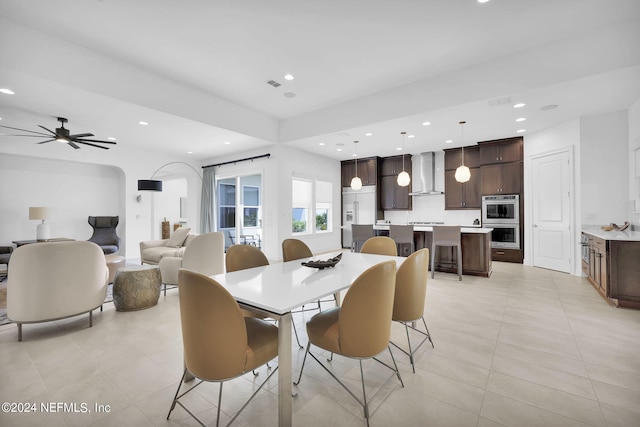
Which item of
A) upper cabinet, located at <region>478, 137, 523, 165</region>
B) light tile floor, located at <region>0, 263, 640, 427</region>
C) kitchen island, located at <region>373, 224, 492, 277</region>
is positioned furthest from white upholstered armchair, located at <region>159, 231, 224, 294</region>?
upper cabinet, located at <region>478, 137, 523, 165</region>

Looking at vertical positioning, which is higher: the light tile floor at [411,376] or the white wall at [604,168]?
the white wall at [604,168]

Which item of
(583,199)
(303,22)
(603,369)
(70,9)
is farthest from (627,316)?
(70,9)

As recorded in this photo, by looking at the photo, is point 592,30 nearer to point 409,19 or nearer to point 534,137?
point 409,19

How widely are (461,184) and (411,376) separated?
6099 millimetres

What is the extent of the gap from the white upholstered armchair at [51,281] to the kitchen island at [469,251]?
4859 mm

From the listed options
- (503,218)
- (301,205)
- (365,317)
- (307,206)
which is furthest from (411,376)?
(307,206)

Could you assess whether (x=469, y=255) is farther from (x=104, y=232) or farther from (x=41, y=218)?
(x=41, y=218)

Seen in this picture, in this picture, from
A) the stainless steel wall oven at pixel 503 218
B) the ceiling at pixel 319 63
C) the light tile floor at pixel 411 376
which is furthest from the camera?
the stainless steel wall oven at pixel 503 218

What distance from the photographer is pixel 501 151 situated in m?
6.27

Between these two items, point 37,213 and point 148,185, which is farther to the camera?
point 148,185

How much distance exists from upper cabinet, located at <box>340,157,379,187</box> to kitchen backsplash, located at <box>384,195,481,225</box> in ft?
3.77

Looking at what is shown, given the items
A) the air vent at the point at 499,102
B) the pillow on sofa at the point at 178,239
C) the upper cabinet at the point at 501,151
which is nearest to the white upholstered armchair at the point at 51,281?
the pillow on sofa at the point at 178,239

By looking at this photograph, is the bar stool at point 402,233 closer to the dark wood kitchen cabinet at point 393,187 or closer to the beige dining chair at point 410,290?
Answer: the dark wood kitchen cabinet at point 393,187

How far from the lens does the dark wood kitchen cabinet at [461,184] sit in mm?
6738
